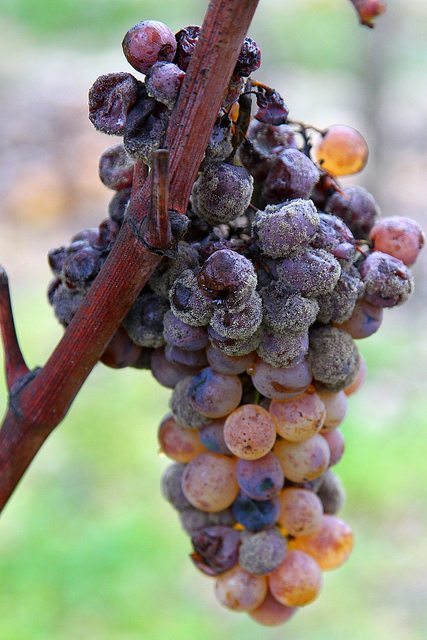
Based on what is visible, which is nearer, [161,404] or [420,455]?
[420,455]

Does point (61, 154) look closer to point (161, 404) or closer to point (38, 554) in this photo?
point (161, 404)

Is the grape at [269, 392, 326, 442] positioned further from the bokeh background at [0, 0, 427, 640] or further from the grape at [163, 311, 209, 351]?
the bokeh background at [0, 0, 427, 640]

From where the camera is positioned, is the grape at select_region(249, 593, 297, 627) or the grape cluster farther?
the grape at select_region(249, 593, 297, 627)

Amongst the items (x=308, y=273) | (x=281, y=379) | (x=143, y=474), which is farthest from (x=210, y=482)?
(x=143, y=474)

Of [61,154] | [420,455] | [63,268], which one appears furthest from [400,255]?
[61,154]

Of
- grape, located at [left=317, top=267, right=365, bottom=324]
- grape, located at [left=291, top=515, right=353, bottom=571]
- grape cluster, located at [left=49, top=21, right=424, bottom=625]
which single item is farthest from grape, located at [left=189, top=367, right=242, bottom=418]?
grape, located at [left=291, top=515, right=353, bottom=571]

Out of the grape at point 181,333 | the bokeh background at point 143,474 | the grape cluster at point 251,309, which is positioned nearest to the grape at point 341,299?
the grape cluster at point 251,309
